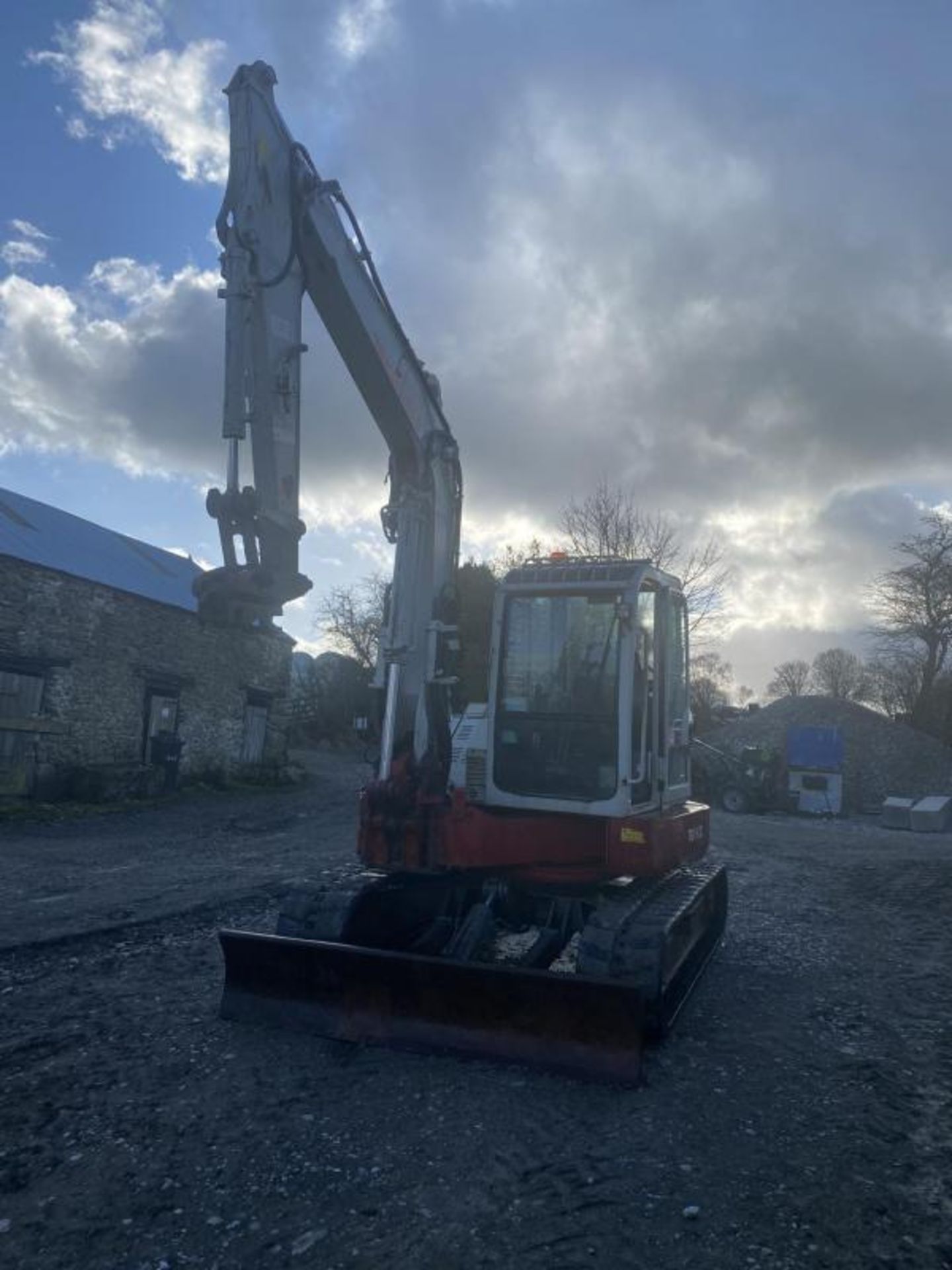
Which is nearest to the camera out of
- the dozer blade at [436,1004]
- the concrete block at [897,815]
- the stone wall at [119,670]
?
the dozer blade at [436,1004]

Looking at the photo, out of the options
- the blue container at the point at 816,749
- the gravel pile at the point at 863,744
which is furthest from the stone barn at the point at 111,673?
the gravel pile at the point at 863,744

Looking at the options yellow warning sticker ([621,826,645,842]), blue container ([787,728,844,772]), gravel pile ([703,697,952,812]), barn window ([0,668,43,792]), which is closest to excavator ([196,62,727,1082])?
yellow warning sticker ([621,826,645,842])

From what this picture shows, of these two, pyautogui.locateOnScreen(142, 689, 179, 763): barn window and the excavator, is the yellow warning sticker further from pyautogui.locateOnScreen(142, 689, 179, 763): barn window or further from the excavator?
pyautogui.locateOnScreen(142, 689, 179, 763): barn window

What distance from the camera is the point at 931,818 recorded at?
23766 millimetres

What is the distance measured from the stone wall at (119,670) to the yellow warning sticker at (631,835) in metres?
15.5

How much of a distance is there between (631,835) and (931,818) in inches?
806

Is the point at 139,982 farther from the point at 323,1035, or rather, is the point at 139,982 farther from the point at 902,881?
the point at 902,881

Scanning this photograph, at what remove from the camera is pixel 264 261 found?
6.52 metres

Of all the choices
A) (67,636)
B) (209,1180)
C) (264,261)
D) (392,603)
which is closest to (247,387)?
(264,261)

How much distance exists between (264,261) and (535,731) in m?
3.78

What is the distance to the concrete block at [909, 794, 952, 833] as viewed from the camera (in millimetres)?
23750

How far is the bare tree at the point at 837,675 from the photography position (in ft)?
205

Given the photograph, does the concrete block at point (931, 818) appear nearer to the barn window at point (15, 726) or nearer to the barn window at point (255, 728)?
the barn window at point (255, 728)

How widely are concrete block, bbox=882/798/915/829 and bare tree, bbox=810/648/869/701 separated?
37.6 meters
